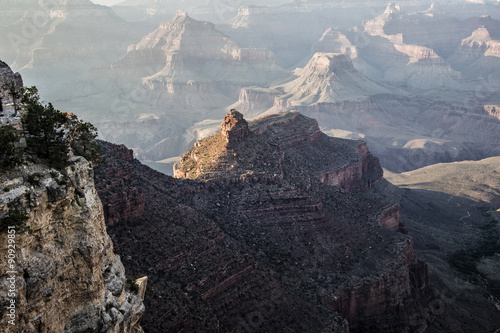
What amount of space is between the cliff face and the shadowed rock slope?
13.8m

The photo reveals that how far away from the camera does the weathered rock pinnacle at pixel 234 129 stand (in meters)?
62.6

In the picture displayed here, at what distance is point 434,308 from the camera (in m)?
55.7

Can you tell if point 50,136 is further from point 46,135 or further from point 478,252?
point 478,252

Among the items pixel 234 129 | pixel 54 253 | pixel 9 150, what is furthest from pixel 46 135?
pixel 234 129

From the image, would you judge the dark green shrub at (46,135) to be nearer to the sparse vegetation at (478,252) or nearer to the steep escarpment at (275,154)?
the steep escarpment at (275,154)

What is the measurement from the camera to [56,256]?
1817 cm

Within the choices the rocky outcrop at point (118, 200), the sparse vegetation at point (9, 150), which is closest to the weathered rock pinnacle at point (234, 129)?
the rocky outcrop at point (118, 200)

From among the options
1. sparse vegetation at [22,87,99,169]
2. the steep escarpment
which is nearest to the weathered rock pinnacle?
the steep escarpment

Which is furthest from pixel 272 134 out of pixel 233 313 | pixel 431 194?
pixel 431 194

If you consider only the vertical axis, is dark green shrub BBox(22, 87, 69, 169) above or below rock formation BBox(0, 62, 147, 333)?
above

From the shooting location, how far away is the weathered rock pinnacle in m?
62.6

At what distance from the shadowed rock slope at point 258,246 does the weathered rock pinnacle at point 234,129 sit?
140 millimetres

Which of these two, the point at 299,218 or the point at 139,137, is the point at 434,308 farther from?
the point at 139,137

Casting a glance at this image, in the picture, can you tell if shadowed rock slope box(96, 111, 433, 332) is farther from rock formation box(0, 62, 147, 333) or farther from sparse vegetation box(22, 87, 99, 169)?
sparse vegetation box(22, 87, 99, 169)
